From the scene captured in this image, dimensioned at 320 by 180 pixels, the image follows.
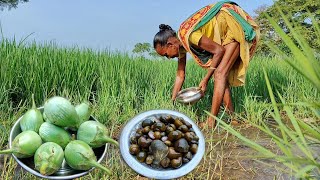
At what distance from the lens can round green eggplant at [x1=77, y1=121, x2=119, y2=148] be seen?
1.55 meters

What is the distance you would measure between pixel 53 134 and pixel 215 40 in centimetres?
308

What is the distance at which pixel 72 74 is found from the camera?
4820mm

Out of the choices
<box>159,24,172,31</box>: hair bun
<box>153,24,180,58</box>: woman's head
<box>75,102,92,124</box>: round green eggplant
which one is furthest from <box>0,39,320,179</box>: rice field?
<box>75,102,92,124</box>: round green eggplant

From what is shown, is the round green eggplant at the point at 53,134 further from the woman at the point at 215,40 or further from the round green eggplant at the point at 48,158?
the woman at the point at 215,40

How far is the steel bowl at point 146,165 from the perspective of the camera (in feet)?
6.22

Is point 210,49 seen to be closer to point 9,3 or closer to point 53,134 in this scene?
point 53,134

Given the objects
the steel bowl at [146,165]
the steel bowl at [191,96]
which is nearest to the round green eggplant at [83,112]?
the steel bowl at [146,165]

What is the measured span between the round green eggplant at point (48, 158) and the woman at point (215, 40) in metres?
2.73

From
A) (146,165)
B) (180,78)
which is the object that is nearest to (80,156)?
(146,165)

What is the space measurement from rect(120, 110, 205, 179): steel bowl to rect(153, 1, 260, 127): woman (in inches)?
82.2

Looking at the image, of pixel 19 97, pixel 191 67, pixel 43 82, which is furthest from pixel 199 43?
pixel 191 67

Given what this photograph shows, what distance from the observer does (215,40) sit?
443 cm

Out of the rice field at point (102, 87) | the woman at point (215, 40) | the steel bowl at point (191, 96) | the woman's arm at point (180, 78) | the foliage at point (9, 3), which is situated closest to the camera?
the rice field at point (102, 87)

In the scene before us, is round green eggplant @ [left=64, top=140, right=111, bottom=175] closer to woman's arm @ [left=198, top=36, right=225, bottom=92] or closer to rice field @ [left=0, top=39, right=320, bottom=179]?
rice field @ [left=0, top=39, right=320, bottom=179]
